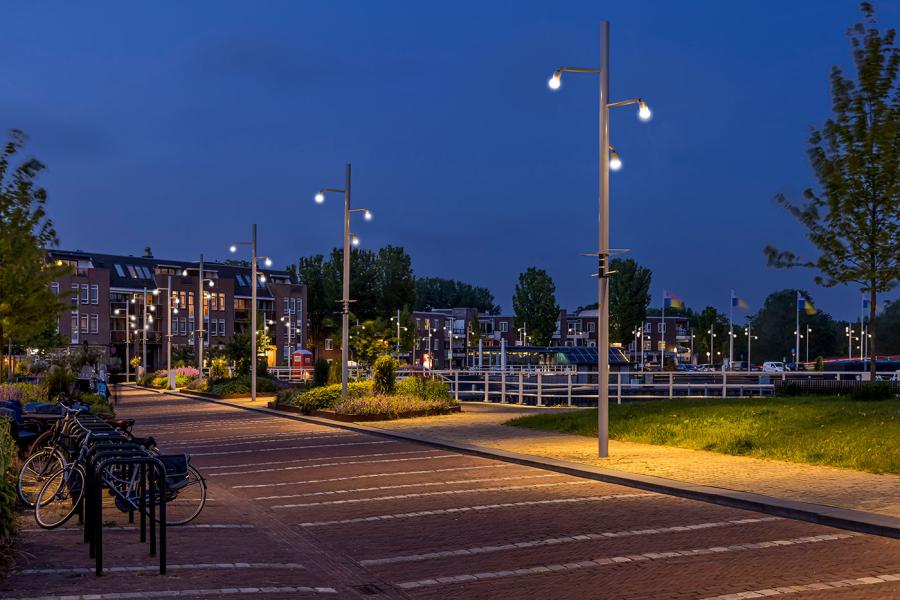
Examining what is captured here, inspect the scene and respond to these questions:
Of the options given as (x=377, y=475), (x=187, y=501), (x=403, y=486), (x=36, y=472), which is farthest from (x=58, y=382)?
(x=187, y=501)

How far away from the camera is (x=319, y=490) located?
15023 mm

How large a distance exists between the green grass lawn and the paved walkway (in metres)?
0.51

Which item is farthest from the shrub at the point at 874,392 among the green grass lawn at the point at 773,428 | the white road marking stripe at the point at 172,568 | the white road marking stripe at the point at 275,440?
the white road marking stripe at the point at 172,568

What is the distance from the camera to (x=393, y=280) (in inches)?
4176

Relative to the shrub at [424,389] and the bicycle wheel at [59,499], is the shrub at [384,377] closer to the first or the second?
the shrub at [424,389]

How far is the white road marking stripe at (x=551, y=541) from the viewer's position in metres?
9.83

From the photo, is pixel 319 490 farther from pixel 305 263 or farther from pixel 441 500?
pixel 305 263

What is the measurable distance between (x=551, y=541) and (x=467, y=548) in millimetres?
986

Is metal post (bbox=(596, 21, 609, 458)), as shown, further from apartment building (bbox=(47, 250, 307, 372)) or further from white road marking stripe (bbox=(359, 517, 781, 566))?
apartment building (bbox=(47, 250, 307, 372))

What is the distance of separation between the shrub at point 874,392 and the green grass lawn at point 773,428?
45 cm

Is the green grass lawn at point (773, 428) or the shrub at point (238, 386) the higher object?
the green grass lawn at point (773, 428)

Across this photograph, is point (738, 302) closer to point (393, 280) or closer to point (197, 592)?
point (393, 280)

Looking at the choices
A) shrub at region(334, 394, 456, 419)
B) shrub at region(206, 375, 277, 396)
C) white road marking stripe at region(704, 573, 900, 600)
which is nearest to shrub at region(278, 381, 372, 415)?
shrub at region(334, 394, 456, 419)

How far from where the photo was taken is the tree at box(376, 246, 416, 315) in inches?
4181
